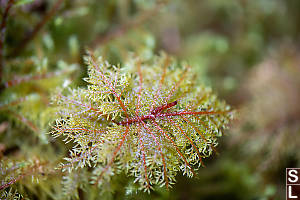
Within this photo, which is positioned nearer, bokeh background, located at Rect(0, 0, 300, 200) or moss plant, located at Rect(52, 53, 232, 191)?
moss plant, located at Rect(52, 53, 232, 191)

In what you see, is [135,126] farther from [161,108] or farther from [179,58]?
[179,58]

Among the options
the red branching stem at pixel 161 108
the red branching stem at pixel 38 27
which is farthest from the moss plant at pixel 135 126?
the red branching stem at pixel 38 27

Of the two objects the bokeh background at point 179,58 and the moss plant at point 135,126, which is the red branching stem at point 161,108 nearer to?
the moss plant at point 135,126

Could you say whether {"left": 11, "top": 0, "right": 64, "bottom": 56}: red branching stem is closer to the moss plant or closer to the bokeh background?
the bokeh background

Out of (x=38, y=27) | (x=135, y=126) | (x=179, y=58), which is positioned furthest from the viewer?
(x=179, y=58)

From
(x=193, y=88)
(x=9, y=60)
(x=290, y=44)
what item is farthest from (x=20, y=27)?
(x=290, y=44)

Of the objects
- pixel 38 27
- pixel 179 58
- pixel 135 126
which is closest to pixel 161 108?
pixel 135 126

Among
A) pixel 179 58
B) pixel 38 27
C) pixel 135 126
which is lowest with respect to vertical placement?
pixel 135 126

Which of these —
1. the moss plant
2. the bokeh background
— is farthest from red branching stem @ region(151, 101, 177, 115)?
the bokeh background
